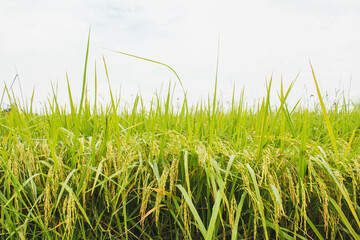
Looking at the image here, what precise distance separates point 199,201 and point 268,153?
490 mm

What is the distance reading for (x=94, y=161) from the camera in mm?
1322

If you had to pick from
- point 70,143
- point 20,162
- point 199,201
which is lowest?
point 199,201

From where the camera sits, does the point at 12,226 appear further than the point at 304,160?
No

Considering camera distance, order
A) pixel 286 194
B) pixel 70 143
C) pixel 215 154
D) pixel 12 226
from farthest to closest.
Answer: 1. pixel 70 143
2. pixel 215 154
3. pixel 286 194
4. pixel 12 226

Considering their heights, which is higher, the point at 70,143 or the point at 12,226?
the point at 70,143

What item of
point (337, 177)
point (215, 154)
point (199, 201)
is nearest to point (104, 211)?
point (199, 201)

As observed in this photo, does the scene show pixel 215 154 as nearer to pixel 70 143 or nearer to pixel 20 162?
pixel 70 143

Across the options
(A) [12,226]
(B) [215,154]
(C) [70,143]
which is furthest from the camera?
(C) [70,143]

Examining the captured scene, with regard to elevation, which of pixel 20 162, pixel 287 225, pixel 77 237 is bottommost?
pixel 77 237

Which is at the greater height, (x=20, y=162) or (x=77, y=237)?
(x=20, y=162)

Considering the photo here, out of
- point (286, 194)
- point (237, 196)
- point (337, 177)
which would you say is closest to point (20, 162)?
point (237, 196)

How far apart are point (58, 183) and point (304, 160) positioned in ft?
4.48

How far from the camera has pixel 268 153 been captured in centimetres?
135

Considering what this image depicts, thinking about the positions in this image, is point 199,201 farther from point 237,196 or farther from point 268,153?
point 268,153
